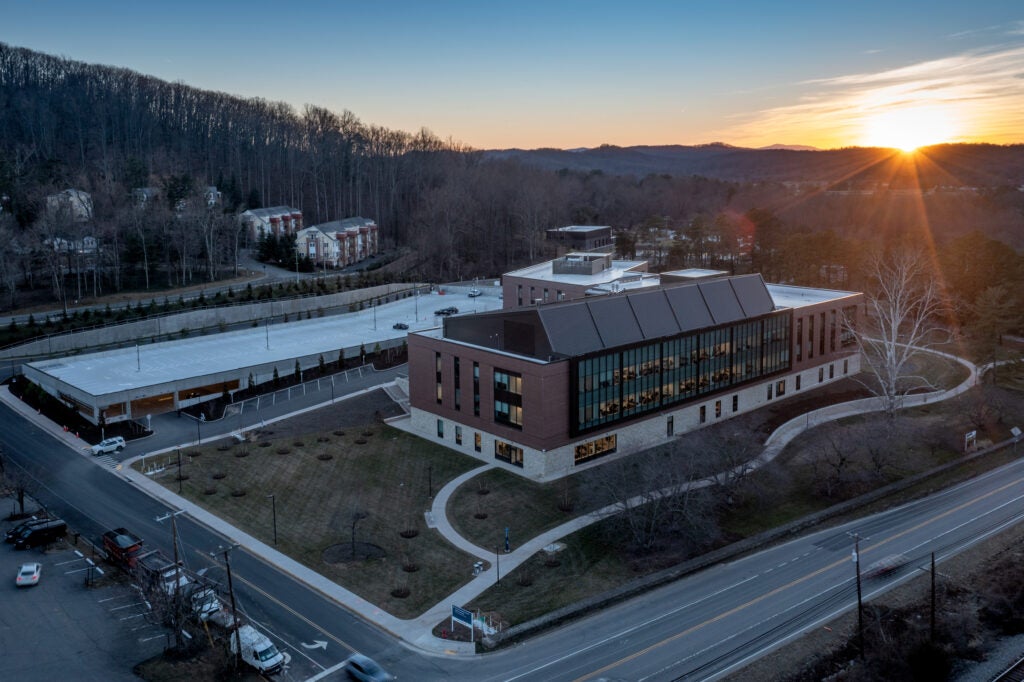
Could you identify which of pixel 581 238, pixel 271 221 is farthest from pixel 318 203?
pixel 581 238

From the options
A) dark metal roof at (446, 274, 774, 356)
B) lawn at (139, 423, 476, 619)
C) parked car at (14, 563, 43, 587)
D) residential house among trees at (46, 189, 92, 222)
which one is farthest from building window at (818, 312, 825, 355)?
residential house among trees at (46, 189, 92, 222)

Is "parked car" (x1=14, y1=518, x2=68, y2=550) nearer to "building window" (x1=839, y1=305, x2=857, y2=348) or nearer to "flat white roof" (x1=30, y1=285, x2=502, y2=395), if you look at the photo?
"flat white roof" (x1=30, y1=285, x2=502, y2=395)

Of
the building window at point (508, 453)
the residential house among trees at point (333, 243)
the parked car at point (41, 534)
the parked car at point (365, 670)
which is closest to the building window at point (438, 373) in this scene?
the building window at point (508, 453)

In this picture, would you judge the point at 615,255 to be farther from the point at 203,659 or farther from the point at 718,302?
the point at 203,659

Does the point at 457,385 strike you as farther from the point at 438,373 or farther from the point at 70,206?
the point at 70,206

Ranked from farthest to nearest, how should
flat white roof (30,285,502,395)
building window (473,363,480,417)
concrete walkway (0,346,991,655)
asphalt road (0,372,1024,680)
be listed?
flat white roof (30,285,502,395)
building window (473,363,480,417)
concrete walkway (0,346,991,655)
asphalt road (0,372,1024,680)

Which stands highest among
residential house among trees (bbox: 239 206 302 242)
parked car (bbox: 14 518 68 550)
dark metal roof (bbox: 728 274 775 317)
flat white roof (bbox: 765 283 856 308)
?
residential house among trees (bbox: 239 206 302 242)

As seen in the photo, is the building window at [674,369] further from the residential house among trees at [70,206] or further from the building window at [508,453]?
the residential house among trees at [70,206]
